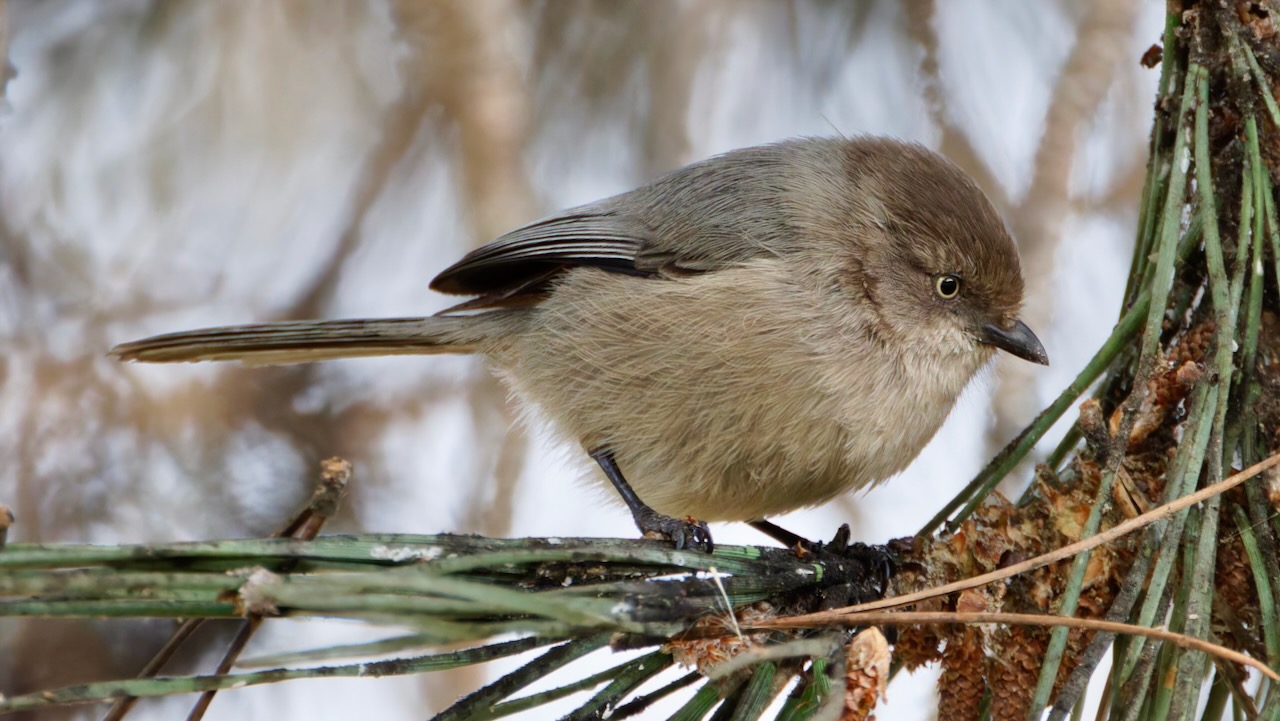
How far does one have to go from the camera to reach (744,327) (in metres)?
2.89

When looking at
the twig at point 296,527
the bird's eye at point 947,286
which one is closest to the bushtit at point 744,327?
the bird's eye at point 947,286

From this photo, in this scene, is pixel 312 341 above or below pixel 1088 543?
above

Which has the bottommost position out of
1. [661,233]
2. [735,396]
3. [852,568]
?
[852,568]

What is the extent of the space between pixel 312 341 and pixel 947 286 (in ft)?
6.46

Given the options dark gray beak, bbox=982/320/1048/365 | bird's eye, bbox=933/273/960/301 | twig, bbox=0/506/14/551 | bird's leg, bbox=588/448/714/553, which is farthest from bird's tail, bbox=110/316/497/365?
twig, bbox=0/506/14/551

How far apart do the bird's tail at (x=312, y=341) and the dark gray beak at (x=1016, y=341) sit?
1.57 metres

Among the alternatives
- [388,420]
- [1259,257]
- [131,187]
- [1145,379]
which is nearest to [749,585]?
[1145,379]

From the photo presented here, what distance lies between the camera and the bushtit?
2.88 metres

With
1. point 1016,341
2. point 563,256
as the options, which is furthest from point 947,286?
point 563,256

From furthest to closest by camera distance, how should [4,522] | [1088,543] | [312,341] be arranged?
1. [312,341]
2. [1088,543]
3. [4,522]

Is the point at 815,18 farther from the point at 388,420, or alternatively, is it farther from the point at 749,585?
the point at 749,585

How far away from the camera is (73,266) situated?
163 inches

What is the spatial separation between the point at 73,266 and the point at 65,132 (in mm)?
501

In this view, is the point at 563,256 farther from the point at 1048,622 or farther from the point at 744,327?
the point at 1048,622
